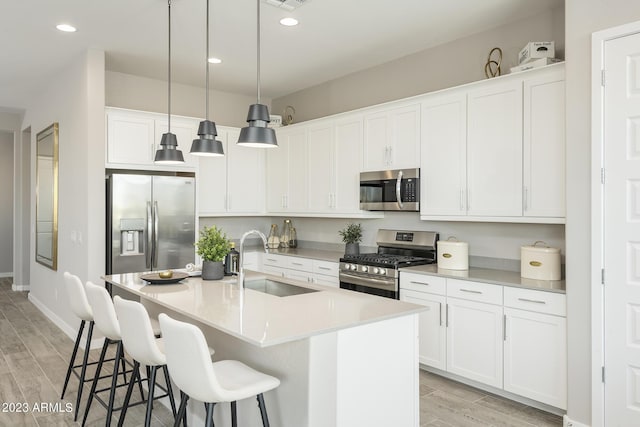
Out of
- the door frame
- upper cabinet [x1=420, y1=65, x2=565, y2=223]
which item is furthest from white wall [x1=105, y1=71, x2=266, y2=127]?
the door frame

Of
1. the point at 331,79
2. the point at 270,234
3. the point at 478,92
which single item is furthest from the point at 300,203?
the point at 478,92

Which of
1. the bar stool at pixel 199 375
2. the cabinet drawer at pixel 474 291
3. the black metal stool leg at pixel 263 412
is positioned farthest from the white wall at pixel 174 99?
the black metal stool leg at pixel 263 412

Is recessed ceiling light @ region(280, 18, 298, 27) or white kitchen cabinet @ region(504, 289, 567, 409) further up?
recessed ceiling light @ region(280, 18, 298, 27)

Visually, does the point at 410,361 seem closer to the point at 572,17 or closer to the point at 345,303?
the point at 345,303

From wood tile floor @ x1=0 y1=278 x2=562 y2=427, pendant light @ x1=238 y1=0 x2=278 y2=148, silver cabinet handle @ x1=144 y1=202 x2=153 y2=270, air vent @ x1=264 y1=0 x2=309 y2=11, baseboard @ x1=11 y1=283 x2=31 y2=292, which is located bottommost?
wood tile floor @ x1=0 y1=278 x2=562 y2=427

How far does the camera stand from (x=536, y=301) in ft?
10.2

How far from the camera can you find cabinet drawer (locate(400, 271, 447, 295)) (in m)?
3.67

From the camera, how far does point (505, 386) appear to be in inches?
130

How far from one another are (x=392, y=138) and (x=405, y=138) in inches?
6.0

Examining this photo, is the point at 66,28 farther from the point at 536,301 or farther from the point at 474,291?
the point at 536,301

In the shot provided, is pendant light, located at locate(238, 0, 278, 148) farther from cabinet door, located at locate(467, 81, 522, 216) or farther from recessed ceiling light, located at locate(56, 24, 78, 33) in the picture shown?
recessed ceiling light, located at locate(56, 24, 78, 33)

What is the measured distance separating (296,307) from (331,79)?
3738 millimetres

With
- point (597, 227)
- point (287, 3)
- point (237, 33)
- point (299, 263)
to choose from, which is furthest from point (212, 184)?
point (597, 227)

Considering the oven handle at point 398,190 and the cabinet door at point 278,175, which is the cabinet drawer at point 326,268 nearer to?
the oven handle at point 398,190
